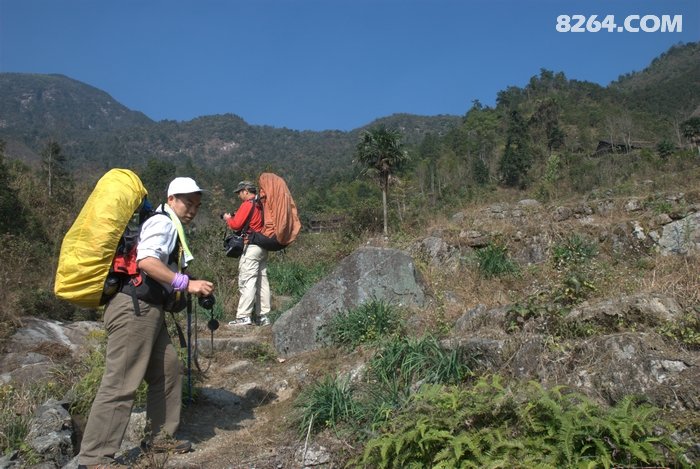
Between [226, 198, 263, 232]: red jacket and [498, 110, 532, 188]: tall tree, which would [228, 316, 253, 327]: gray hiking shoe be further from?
[498, 110, 532, 188]: tall tree

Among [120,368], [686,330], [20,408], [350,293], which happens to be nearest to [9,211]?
[20,408]

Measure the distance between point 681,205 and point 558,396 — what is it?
278 inches

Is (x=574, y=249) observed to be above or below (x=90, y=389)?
above

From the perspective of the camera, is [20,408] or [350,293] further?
[350,293]

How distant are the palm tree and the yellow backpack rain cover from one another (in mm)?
20970

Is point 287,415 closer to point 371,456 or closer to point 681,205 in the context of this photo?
point 371,456

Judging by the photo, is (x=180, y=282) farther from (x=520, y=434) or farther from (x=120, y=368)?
(x=520, y=434)

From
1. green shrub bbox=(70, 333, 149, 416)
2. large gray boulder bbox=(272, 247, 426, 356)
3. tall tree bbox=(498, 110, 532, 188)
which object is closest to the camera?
green shrub bbox=(70, 333, 149, 416)

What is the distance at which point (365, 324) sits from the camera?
530 cm

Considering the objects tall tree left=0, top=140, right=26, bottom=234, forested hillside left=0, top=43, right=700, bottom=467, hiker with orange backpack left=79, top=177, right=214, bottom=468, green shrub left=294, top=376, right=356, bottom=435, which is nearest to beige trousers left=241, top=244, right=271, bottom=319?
forested hillside left=0, top=43, right=700, bottom=467

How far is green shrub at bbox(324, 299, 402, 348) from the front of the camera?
205 inches

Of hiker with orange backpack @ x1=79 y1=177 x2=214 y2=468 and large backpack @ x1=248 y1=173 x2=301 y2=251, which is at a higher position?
large backpack @ x1=248 y1=173 x2=301 y2=251

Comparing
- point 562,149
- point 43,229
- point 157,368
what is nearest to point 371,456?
point 157,368

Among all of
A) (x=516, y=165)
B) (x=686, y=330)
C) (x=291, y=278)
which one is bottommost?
(x=291, y=278)
